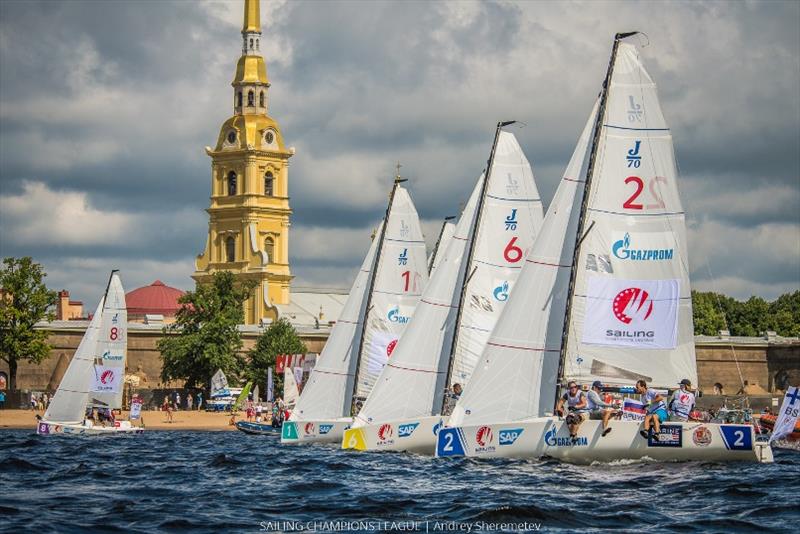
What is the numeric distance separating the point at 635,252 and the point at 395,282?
17711 mm

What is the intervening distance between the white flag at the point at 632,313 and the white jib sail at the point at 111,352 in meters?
31.8

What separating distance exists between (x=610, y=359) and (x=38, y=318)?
201 feet

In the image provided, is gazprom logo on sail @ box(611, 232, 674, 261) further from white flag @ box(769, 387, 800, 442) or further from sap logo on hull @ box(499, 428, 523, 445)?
white flag @ box(769, 387, 800, 442)

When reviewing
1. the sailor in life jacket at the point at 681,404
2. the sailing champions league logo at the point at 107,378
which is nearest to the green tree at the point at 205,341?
the sailing champions league logo at the point at 107,378

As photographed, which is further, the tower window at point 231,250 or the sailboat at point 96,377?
the tower window at point 231,250

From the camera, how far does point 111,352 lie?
2517 inches

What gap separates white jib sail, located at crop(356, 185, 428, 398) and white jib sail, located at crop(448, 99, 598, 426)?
50.0 ft

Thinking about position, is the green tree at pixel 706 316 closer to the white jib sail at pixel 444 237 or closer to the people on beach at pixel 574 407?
the white jib sail at pixel 444 237

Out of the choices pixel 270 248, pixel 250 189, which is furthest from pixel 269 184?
pixel 270 248

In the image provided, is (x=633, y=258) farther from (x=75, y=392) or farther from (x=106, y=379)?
(x=106, y=379)

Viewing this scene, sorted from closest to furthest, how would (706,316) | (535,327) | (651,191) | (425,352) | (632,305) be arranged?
(651,191)
(632,305)
(535,327)
(425,352)
(706,316)

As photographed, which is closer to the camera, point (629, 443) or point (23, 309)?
point (629, 443)

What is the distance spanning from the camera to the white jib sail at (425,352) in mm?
44531

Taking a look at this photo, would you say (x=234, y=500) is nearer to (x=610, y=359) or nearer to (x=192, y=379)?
(x=610, y=359)
